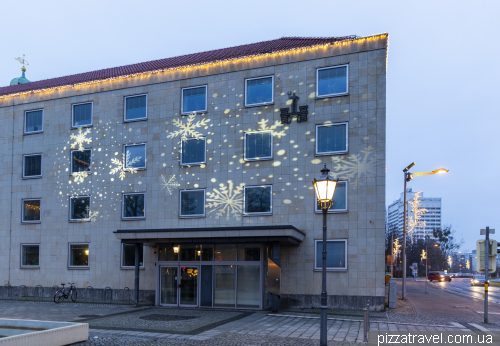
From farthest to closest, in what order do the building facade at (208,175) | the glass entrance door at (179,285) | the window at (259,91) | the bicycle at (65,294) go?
1. the bicycle at (65,294)
2. the window at (259,91)
3. the glass entrance door at (179,285)
4. the building facade at (208,175)

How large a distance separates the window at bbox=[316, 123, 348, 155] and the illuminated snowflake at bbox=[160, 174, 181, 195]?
8.28m

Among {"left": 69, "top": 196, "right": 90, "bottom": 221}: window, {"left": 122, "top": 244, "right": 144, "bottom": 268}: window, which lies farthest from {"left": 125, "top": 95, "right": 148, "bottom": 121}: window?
{"left": 122, "top": 244, "right": 144, "bottom": 268}: window

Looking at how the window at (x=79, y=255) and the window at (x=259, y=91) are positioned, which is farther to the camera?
the window at (x=79, y=255)

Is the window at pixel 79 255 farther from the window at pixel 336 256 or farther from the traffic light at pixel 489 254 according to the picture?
the traffic light at pixel 489 254

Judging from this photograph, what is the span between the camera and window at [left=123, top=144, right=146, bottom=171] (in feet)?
84.3

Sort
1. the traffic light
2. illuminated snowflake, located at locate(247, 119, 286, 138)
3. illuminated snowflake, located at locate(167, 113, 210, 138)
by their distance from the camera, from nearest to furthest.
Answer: the traffic light < illuminated snowflake, located at locate(247, 119, 286, 138) < illuminated snowflake, located at locate(167, 113, 210, 138)

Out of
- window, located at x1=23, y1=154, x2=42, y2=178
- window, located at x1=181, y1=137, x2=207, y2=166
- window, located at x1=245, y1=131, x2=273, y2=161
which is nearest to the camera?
window, located at x1=245, y1=131, x2=273, y2=161

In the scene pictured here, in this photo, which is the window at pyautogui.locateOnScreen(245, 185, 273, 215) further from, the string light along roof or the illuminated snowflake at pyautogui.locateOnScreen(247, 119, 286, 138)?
the string light along roof

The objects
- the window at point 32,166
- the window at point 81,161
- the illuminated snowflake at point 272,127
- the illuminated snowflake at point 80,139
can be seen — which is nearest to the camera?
the illuminated snowflake at point 272,127

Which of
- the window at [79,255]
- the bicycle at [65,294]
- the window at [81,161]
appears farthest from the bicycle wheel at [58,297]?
the window at [81,161]

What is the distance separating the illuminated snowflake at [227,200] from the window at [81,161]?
337 inches

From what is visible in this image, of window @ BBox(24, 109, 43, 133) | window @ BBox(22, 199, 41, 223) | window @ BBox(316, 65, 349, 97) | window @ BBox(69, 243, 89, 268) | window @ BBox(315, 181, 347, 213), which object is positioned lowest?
window @ BBox(69, 243, 89, 268)

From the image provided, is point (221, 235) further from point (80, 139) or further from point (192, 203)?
point (80, 139)

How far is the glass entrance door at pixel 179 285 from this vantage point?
22609mm
